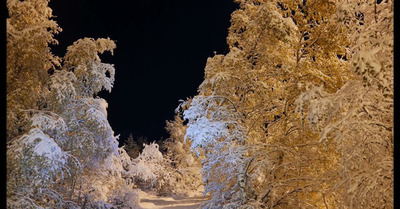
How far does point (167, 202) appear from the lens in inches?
893

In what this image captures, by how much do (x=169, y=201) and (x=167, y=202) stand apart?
0.32m

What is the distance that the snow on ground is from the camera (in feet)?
70.5

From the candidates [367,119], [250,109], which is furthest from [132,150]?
[367,119]

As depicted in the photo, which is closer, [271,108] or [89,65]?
[271,108]

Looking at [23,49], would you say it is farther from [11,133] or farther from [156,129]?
[156,129]

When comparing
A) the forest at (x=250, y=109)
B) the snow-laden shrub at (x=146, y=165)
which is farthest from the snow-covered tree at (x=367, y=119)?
the snow-laden shrub at (x=146, y=165)

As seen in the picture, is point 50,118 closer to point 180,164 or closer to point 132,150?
point 180,164

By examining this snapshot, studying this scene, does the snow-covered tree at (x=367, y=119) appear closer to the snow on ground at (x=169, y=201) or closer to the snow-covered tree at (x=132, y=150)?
the snow on ground at (x=169, y=201)

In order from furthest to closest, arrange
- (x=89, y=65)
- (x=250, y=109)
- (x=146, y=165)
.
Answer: (x=146, y=165) < (x=89, y=65) < (x=250, y=109)

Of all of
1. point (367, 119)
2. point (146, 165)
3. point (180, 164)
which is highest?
point (180, 164)

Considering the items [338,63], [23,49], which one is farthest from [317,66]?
[23,49]

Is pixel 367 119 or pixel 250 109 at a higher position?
pixel 250 109

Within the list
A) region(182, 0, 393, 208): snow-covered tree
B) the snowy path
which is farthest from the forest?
the snowy path

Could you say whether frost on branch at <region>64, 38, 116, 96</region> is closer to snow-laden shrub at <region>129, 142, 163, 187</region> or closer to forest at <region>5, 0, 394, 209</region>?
forest at <region>5, 0, 394, 209</region>
